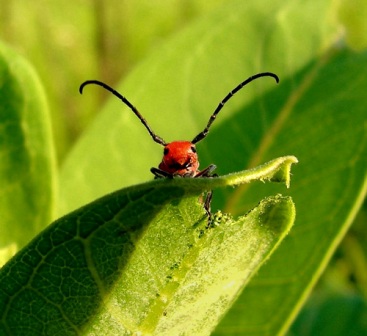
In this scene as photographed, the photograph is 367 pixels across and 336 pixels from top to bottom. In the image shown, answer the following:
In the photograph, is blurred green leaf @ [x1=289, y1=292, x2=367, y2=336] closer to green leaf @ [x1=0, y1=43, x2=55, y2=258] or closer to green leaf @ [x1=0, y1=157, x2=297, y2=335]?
green leaf @ [x1=0, y1=43, x2=55, y2=258]

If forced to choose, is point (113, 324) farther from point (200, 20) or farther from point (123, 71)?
point (123, 71)

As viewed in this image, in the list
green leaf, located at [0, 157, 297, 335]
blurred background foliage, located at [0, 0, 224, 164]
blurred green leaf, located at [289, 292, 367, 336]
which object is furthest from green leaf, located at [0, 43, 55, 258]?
blurred background foliage, located at [0, 0, 224, 164]

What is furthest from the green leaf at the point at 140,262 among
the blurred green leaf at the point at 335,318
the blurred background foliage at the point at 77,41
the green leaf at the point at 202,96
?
the blurred background foliage at the point at 77,41

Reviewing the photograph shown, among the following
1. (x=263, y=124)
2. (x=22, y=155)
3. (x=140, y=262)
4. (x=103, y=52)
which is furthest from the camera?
(x=103, y=52)

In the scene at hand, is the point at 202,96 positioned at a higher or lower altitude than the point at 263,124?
higher

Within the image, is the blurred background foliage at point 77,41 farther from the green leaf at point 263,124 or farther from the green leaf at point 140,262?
the green leaf at point 140,262

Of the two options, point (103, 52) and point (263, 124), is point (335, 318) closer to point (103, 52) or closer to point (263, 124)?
point (263, 124)

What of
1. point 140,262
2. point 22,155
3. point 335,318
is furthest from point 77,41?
point 140,262
